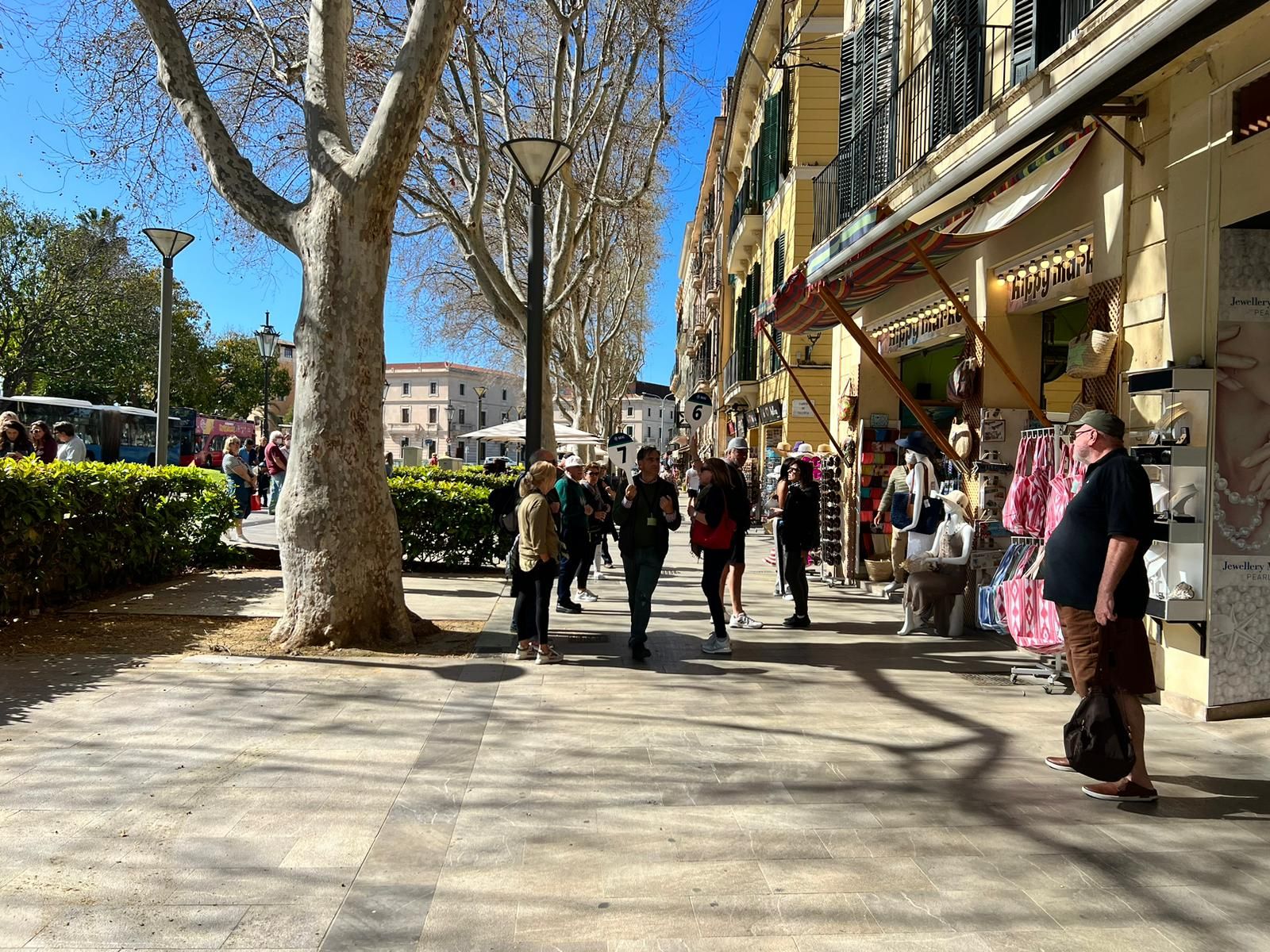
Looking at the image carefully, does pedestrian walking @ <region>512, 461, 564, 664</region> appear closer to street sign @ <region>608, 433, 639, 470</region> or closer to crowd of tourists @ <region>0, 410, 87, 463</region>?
crowd of tourists @ <region>0, 410, 87, 463</region>

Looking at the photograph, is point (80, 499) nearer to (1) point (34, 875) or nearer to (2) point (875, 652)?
(1) point (34, 875)

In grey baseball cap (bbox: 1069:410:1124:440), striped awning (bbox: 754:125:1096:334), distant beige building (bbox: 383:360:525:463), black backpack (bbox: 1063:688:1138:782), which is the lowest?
black backpack (bbox: 1063:688:1138:782)

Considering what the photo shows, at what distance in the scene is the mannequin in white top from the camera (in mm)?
8477

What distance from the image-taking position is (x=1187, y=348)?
233 inches

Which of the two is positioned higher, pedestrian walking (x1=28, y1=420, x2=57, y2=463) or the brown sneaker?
pedestrian walking (x1=28, y1=420, x2=57, y2=463)

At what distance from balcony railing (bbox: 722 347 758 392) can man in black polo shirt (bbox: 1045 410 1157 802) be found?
20348mm

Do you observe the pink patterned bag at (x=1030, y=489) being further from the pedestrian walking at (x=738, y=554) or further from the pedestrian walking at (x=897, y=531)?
the pedestrian walking at (x=897, y=531)

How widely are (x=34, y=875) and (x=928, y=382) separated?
11.9m

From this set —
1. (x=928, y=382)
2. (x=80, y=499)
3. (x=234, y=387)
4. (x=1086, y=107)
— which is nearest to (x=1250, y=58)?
(x=1086, y=107)

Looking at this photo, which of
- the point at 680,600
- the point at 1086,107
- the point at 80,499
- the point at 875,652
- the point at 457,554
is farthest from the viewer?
the point at 457,554

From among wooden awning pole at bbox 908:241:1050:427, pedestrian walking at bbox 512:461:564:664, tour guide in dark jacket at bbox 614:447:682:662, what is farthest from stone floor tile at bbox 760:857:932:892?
wooden awning pole at bbox 908:241:1050:427

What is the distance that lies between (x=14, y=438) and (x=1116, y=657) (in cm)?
1119

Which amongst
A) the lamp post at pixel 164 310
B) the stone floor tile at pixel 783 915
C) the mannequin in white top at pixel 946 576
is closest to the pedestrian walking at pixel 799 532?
the mannequin in white top at pixel 946 576

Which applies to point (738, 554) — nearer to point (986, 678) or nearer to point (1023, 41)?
point (986, 678)
